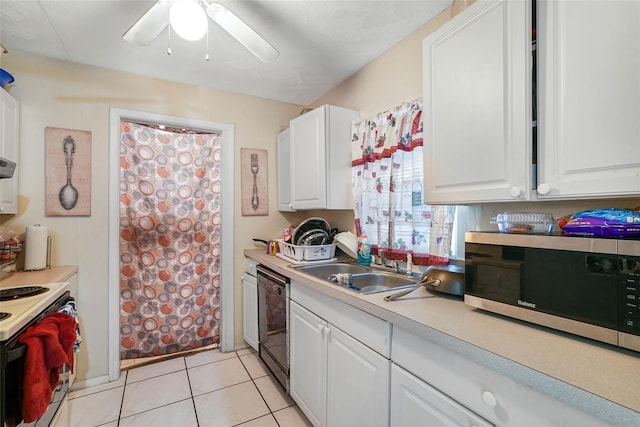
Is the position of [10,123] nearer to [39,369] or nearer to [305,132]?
[39,369]

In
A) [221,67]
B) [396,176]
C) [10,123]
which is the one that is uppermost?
[221,67]

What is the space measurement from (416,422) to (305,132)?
78.3 inches

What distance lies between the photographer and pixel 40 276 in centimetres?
180

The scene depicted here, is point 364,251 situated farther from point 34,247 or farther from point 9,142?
point 9,142

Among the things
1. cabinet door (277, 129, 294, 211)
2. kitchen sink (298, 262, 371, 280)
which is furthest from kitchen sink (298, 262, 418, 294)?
cabinet door (277, 129, 294, 211)

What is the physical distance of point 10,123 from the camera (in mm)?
1820

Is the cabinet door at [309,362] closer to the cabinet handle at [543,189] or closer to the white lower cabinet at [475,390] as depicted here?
the white lower cabinet at [475,390]

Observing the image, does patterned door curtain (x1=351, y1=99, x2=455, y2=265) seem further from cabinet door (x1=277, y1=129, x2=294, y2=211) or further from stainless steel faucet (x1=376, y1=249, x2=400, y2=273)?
cabinet door (x1=277, y1=129, x2=294, y2=211)

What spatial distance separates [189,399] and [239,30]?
7.60 feet

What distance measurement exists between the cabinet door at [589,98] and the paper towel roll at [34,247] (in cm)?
275

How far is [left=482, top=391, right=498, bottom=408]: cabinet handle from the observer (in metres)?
0.75

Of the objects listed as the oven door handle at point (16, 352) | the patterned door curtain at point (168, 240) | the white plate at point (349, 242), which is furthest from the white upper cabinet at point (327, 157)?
the oven door handle at point (16, 352)

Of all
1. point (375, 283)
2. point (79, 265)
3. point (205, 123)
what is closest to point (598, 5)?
point (375, 283)

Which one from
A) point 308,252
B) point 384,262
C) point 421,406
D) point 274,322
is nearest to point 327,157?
point 308,252
